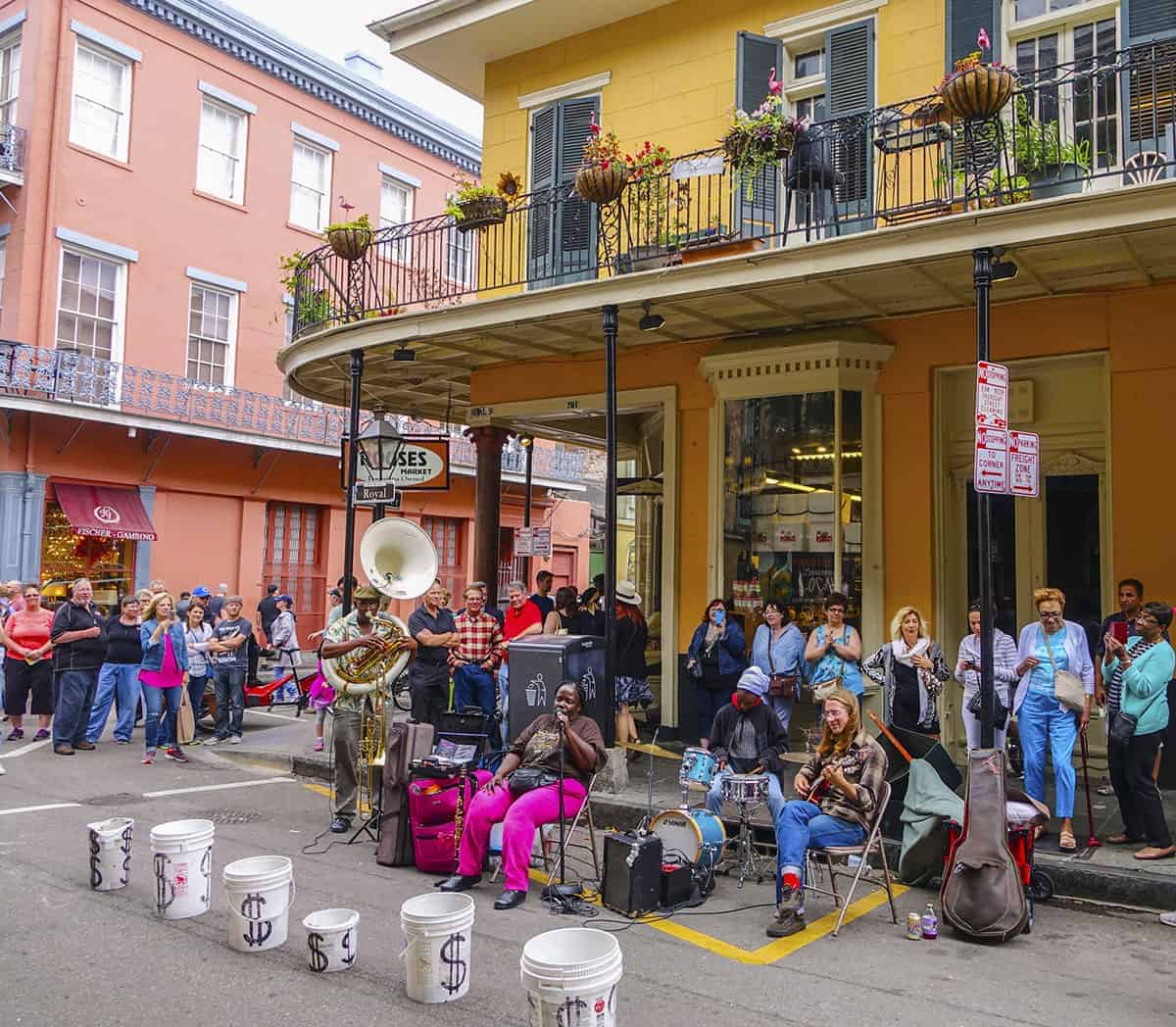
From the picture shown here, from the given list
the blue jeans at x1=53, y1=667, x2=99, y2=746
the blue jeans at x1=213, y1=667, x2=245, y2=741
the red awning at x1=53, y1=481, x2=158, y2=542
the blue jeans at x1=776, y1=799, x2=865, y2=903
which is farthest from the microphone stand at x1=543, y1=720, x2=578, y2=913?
the red awning at x1=53, y1=481, x2=158, y2=542

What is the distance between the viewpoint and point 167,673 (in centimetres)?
1082

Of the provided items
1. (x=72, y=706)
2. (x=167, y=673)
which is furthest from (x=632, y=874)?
(x=72, y=706)

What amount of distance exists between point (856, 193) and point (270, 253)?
1526cm

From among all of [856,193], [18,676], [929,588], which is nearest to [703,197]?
[856,193]

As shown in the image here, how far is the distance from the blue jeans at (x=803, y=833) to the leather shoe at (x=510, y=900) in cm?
155

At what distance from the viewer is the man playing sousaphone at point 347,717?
7.91 metres

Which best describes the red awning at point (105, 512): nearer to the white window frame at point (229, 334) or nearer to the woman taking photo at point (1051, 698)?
the white window frame at point (229, 334)

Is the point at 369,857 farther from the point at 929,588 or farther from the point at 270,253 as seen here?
the point at 270,253

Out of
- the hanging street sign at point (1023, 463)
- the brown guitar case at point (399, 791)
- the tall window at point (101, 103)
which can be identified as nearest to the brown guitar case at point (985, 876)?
the hanging street sign at point (1023, 463)

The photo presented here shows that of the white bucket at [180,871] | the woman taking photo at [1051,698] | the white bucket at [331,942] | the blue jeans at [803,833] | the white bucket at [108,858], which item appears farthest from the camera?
the woman taking photo at [1051,698]

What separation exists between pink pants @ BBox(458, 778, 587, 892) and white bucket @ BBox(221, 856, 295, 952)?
1479mm

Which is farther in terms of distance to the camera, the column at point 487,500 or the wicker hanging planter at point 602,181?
the column at point 487,500

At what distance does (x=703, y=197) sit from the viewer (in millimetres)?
11047

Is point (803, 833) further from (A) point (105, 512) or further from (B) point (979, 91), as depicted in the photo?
(A) point (105, 512)
